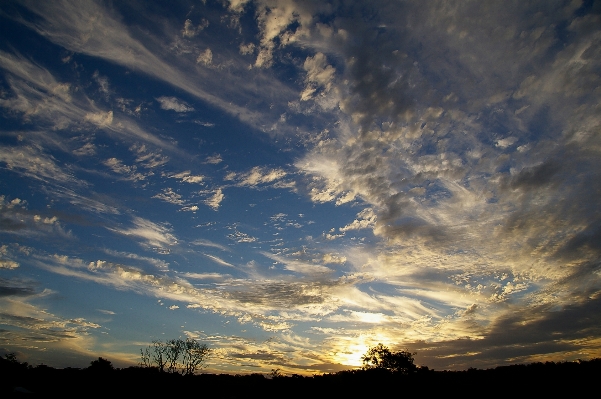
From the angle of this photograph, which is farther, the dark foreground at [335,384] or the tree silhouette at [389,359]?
the tree silhouette at [389,359]

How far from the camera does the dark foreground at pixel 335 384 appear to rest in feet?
86.2

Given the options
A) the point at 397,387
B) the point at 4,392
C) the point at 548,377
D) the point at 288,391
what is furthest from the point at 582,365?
the point at 4,392

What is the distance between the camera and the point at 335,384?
33781 mm

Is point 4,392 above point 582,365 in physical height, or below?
below

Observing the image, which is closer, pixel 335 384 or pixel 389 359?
pixel 335 384

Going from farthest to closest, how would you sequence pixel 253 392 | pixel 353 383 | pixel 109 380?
pixel 109 380 < pixel 253 392 < pixel 353 383

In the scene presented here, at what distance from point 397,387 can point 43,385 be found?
42.0 metres

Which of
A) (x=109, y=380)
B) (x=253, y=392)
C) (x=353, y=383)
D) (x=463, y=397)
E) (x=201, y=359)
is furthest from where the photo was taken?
(x=201, y=359)

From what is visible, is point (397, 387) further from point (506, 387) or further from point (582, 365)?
point (582, 365)

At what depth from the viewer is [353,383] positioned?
110 feet

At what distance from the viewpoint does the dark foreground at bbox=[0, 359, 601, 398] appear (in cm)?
2627

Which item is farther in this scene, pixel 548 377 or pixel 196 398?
pixel 196 398

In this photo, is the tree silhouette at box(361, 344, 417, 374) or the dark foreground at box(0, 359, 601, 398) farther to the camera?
the tree silhouette at box(361, 344, 417, 374)

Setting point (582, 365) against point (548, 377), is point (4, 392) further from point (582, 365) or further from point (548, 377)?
point (582, 365)
